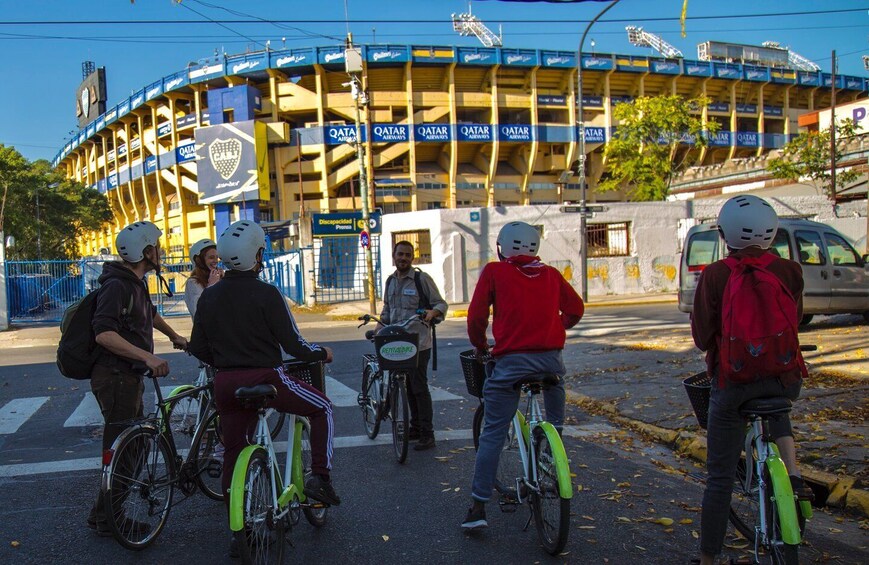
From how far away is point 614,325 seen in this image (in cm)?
1568

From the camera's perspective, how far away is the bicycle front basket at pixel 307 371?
4191 millimetres

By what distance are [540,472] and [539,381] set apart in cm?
49

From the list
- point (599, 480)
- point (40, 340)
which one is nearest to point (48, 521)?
point (599, 480)

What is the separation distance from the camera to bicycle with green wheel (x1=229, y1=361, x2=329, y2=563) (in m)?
3.20

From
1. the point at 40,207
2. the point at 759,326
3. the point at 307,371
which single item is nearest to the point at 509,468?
the point at 307,371

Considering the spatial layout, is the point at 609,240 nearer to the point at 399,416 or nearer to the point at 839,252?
the point at 839,252

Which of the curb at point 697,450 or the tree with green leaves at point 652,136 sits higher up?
the tree with green leaves at point 652,136

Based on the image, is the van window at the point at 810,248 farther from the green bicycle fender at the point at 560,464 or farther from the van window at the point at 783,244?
the green bicycle fender at the point at 560,464

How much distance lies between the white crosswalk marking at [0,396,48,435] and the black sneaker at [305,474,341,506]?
4.89 m

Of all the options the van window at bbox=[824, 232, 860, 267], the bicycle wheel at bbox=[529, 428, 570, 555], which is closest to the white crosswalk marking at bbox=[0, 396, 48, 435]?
the bicycle wheel at bbox=[529, 428, 570, 555]

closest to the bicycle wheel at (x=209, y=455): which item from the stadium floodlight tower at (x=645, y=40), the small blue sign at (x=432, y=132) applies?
the small blue sign at (x=432, y=132)

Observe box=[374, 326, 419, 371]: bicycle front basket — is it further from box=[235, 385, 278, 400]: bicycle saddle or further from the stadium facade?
the stadium facade

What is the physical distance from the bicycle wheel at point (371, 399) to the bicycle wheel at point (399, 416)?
0.29 meters

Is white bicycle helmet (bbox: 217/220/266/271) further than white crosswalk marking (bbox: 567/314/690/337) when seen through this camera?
No
